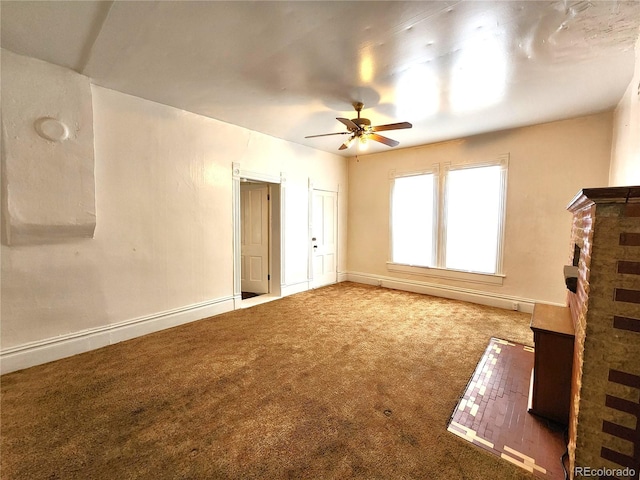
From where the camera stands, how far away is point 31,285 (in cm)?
257

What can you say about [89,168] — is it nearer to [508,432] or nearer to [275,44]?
[275,44]

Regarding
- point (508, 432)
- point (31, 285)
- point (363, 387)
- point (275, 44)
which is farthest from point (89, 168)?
point (508, 432)

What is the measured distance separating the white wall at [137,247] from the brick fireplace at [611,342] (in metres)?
3.92

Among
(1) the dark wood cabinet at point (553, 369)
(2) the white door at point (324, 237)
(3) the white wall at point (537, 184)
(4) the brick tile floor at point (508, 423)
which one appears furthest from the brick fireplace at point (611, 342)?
(2) the white door at point (324, 237)

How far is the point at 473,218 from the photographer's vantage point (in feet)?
15.1

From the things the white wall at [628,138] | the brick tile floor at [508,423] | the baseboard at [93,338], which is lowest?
the brick tile floor at [508,423]

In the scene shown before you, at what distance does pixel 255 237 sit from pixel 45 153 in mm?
3043

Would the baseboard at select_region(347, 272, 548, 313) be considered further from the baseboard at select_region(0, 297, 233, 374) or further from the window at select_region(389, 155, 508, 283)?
the baseboard at select_region(0, 297, 233, 374)

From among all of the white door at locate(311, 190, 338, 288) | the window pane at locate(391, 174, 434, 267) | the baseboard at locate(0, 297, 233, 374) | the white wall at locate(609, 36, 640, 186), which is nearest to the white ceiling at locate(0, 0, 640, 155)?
the white wall at locate(609, 36, 640, 186)

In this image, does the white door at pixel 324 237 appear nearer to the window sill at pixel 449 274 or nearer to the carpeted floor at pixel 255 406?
the window sill at pixel 449 274

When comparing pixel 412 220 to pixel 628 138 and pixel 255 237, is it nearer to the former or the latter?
pixel 628 138

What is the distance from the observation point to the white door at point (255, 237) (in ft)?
16.5

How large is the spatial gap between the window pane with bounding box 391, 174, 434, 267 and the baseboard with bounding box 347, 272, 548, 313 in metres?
0.43

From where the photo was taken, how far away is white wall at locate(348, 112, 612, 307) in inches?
143
